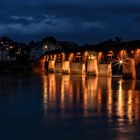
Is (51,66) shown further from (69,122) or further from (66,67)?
(69,122)

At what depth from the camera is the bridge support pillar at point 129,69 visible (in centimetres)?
7275

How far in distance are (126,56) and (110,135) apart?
6513 centimetres

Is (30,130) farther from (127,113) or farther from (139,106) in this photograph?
(139,106)

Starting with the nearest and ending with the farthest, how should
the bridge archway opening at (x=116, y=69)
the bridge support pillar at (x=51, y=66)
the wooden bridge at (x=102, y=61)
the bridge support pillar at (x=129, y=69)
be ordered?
the bridge support pillar at (x=129, y=69)
the wooden bridge at (x=102, y=61)
the bridge archway opening at (x=116, y=69)
the bridge support pillar at (x=51, y=66)

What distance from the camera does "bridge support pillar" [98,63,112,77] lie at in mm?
87256

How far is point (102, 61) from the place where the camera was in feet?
307

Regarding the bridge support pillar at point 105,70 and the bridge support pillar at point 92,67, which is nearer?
the bridge support pillar at point 105,70

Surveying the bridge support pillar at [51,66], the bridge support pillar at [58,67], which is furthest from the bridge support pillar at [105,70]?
the bridge support pillar at [51,66]

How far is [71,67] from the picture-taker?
112m

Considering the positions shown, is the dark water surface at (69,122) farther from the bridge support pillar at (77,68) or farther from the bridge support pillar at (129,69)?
the bridge support pillar at (77,68)

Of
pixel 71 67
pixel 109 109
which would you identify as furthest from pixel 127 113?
pixel 71 67

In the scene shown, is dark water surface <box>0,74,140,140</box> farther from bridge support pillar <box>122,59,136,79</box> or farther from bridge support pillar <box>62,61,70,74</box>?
bridge support pillar <box>62,61,70,74</box>

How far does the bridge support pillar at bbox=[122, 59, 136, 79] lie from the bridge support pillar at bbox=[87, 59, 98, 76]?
16248 mm

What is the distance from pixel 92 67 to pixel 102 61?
296cm
